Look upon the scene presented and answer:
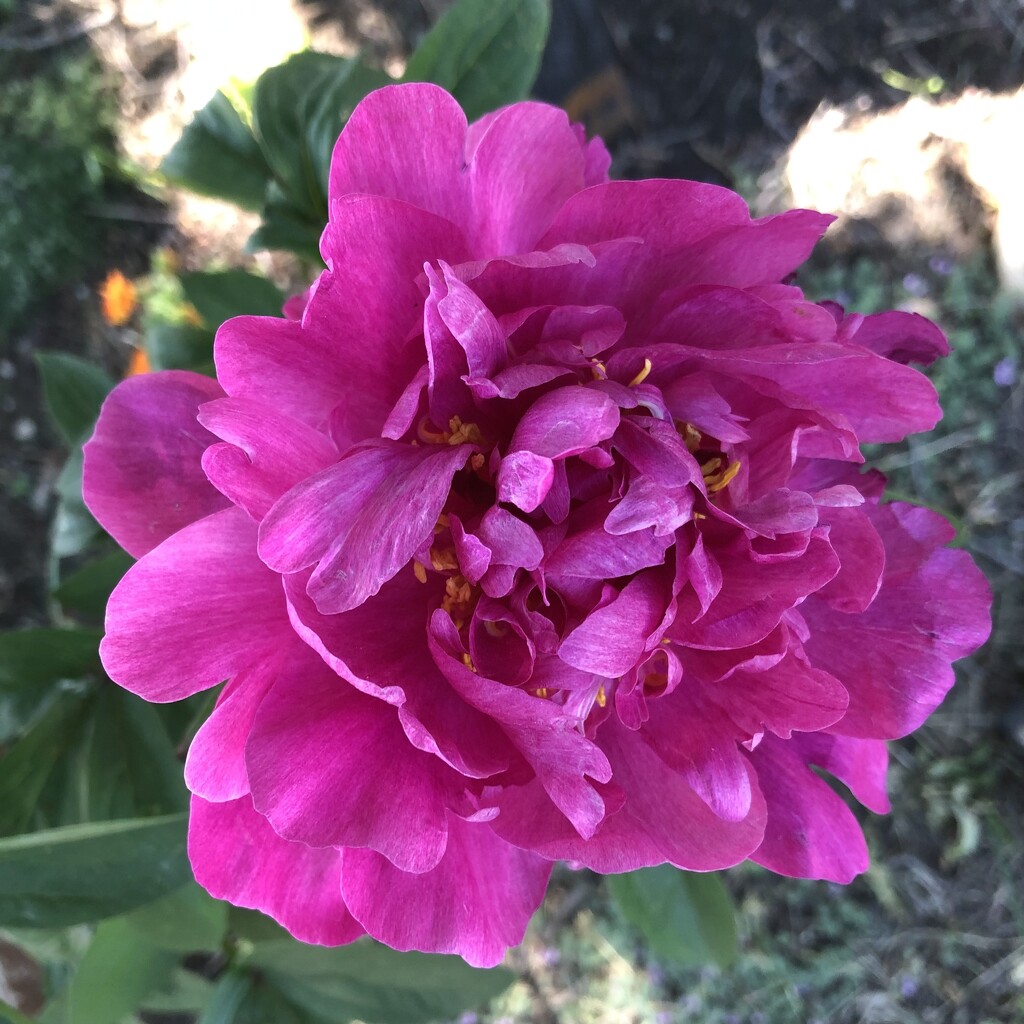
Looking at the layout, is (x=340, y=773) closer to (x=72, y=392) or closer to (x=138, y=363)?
(x=72, y=392)

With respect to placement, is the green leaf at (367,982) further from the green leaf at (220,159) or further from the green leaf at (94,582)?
the green leaf at (220,159)

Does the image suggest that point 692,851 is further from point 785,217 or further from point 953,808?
point 953,808

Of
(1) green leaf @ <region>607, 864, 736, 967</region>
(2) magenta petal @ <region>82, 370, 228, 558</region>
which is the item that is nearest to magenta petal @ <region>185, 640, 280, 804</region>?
(2) magenta petal @ <region>82, 370, 228, 558</region>

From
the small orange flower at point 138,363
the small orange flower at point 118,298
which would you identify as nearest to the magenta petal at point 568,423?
the small orange flower at point 138,363

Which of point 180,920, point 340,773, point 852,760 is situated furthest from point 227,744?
point 852,760

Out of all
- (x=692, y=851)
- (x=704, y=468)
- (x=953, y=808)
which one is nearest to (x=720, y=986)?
(x=953, y=808)

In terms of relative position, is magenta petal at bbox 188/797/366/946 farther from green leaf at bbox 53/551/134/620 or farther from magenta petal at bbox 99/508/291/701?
green leaf at bbox 53/551/134/620
